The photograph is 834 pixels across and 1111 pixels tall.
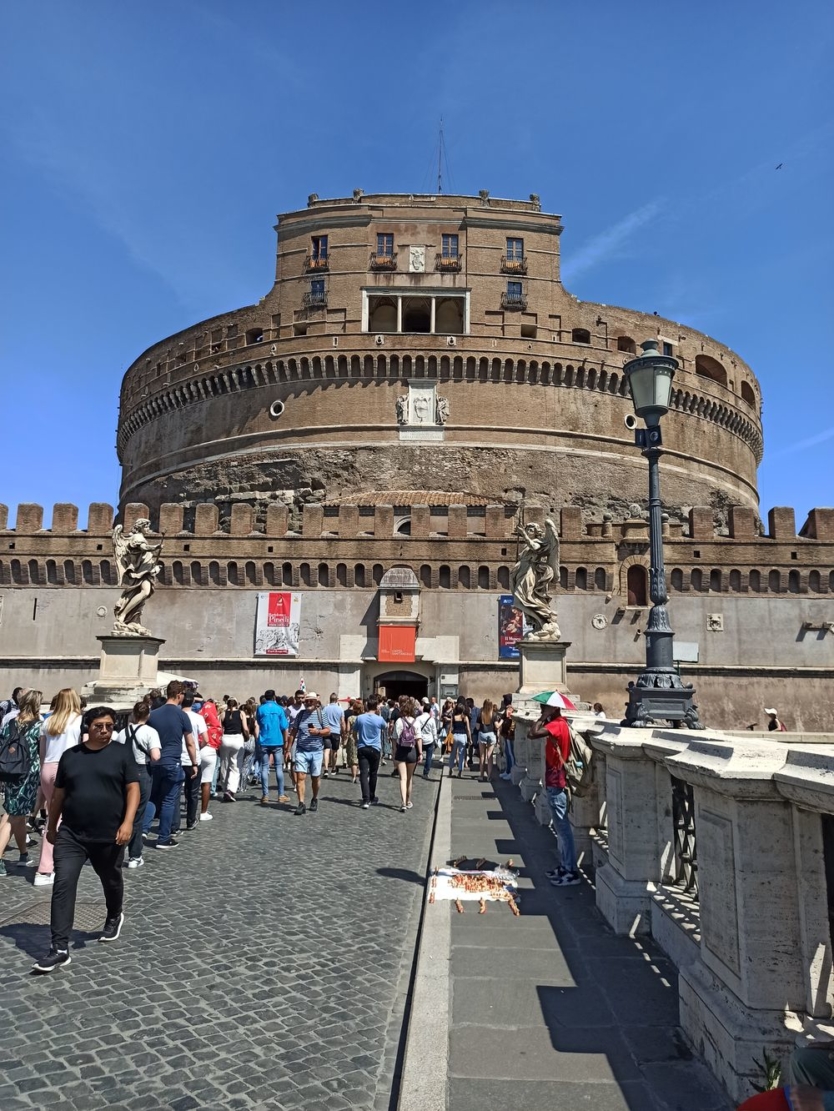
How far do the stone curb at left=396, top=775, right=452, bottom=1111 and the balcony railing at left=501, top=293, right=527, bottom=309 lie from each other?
113 feet

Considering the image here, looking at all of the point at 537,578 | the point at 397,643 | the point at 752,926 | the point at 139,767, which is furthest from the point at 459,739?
the point at 752,926

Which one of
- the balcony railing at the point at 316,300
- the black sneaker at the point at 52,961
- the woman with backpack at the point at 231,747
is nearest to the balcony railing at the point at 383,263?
the balcony railing at the point at 316,300

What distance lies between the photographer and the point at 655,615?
22.4 ft

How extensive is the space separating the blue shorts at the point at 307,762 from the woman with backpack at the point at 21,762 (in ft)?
11.6

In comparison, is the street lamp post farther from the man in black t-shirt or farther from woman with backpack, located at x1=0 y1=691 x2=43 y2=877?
Result: woman with backpack, located at x1=0 y1=691 x2=43 y2=877

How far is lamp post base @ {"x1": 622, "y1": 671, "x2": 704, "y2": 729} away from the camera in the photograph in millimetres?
6227

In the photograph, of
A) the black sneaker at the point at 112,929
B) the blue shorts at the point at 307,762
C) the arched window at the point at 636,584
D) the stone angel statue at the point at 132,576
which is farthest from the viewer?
the arched window at the point at 636,584

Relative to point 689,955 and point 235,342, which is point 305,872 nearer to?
point 689,955

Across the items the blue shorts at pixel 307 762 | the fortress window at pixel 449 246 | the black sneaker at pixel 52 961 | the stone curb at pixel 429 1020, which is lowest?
the black sneaker at pixel 52 961

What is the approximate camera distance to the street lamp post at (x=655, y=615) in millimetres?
6312

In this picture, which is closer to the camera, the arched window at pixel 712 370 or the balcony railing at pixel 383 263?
the balcony railing at pixel 383 263

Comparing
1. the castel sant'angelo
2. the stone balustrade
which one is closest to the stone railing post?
the stone balustrade

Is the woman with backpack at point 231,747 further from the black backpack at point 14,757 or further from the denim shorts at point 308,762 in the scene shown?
the black backpack at point 14,757

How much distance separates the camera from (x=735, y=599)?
26344 mm
